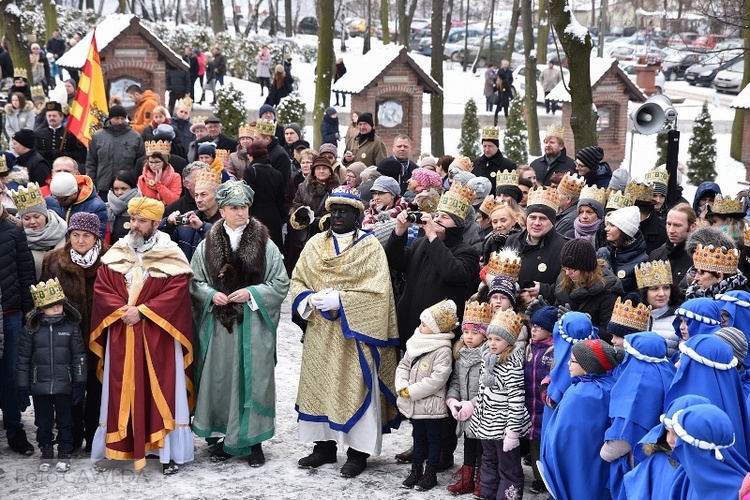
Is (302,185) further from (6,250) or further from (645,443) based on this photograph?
(645,443)

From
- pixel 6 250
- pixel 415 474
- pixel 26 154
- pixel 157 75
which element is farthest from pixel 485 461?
pixel 157 75

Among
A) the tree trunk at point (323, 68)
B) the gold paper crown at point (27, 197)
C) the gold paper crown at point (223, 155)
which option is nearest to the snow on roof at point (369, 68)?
the tree trunk at point (323, 68)

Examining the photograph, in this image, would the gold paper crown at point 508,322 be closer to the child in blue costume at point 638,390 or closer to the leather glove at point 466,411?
the leather glove at point 466,411

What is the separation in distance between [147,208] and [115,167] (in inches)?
209

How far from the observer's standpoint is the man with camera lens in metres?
8.92

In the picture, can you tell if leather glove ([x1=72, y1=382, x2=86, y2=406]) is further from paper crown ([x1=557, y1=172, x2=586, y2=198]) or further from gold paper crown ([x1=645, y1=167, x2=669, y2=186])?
gold paper crown ([x1=645, y1=167, x2=669, y2=186])

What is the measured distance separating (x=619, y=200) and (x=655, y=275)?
169 cm

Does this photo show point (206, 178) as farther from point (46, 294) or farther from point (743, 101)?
point (743, 101)

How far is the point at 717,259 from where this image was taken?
6.92 meters

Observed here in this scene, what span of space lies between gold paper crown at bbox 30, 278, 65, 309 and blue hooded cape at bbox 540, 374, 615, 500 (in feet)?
11.8

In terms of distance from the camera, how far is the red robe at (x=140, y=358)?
295 inches

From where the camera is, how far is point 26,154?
1147 cm

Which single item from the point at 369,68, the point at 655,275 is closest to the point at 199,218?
the point at 655,275

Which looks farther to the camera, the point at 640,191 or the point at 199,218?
the point at 199,218
